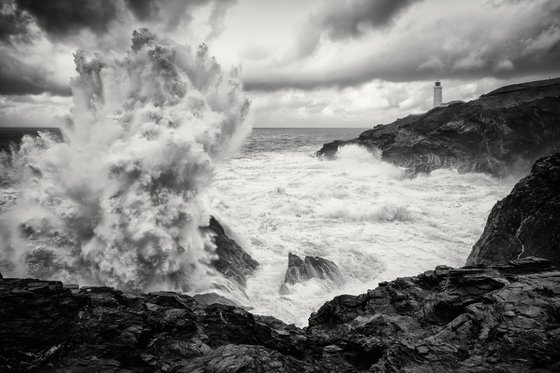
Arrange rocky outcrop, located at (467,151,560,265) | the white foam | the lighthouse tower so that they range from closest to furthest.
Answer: rocky outcrop, located at (467,151,560,265)
the white foam
the lighthouse tower

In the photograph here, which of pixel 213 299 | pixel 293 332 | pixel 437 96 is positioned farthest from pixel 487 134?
pixel 293 332

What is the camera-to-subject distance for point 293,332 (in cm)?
654

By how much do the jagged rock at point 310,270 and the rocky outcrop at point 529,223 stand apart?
215 inches

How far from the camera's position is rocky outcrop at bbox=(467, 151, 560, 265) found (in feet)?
32.0

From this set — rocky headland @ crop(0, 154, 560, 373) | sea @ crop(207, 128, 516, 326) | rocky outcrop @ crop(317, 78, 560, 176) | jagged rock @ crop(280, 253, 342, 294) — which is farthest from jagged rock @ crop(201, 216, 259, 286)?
rocky outcrop @ crop(317, 78, 560, 176)

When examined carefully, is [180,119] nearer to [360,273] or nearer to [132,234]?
[132,234]

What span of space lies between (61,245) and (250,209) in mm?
12473

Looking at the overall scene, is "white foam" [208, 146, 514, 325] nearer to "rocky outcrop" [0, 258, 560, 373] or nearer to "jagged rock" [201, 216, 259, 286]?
"jagged rock" [201, 216, 259, 286]

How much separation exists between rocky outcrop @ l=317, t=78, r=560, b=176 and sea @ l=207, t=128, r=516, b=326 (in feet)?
14.4

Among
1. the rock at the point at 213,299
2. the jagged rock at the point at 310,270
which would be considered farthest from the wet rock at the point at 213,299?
the jagged rock at the point at 310,270

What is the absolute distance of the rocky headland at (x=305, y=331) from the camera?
14.9ft

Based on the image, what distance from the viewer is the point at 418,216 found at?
19.3m

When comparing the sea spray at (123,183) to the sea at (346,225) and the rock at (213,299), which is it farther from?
the sea at (346,225)

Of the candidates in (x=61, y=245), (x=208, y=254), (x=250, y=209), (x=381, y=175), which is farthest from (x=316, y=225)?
(x=381, y=175)
